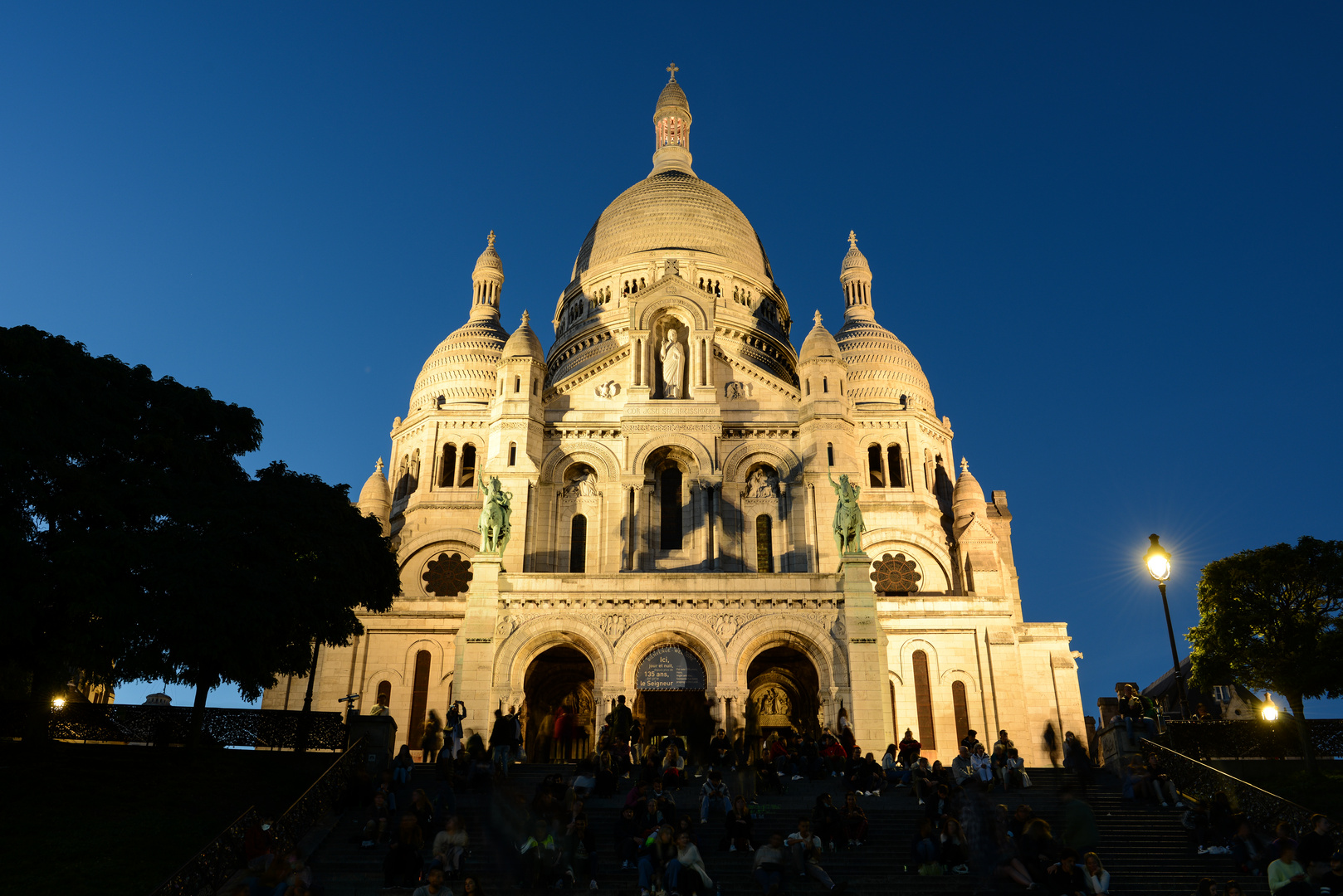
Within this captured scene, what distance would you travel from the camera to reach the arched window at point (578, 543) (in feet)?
131

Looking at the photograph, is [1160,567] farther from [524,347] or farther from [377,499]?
[377,499]

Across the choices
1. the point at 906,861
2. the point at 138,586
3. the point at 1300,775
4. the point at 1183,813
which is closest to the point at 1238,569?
the point at 1300,775

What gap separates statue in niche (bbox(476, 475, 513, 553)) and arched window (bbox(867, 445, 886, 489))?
24.4 metres

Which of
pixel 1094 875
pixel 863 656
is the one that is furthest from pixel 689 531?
pixel 1094 875

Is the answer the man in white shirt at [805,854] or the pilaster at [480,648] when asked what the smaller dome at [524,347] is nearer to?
the pilaster at [480,648]

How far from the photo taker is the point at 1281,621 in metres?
34.2

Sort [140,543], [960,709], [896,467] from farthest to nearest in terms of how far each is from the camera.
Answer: [896,467] → [960,709] → [140,543]

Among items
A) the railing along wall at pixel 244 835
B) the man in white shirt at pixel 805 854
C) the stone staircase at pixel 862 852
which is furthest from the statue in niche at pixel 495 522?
the man in white shirt at pixel 805 854

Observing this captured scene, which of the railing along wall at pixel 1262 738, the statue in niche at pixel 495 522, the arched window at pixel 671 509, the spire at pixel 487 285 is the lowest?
the railing along wall at pixel 1262 738

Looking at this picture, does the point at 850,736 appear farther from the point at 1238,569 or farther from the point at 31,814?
the point at 31,814

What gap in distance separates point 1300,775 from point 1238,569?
961cm

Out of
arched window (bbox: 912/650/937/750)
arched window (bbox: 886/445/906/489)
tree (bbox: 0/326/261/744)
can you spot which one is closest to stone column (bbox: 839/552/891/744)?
arched window (bbox: 912/650/937/750)

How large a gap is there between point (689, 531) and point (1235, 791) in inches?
810

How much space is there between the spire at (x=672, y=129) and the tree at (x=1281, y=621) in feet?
145
